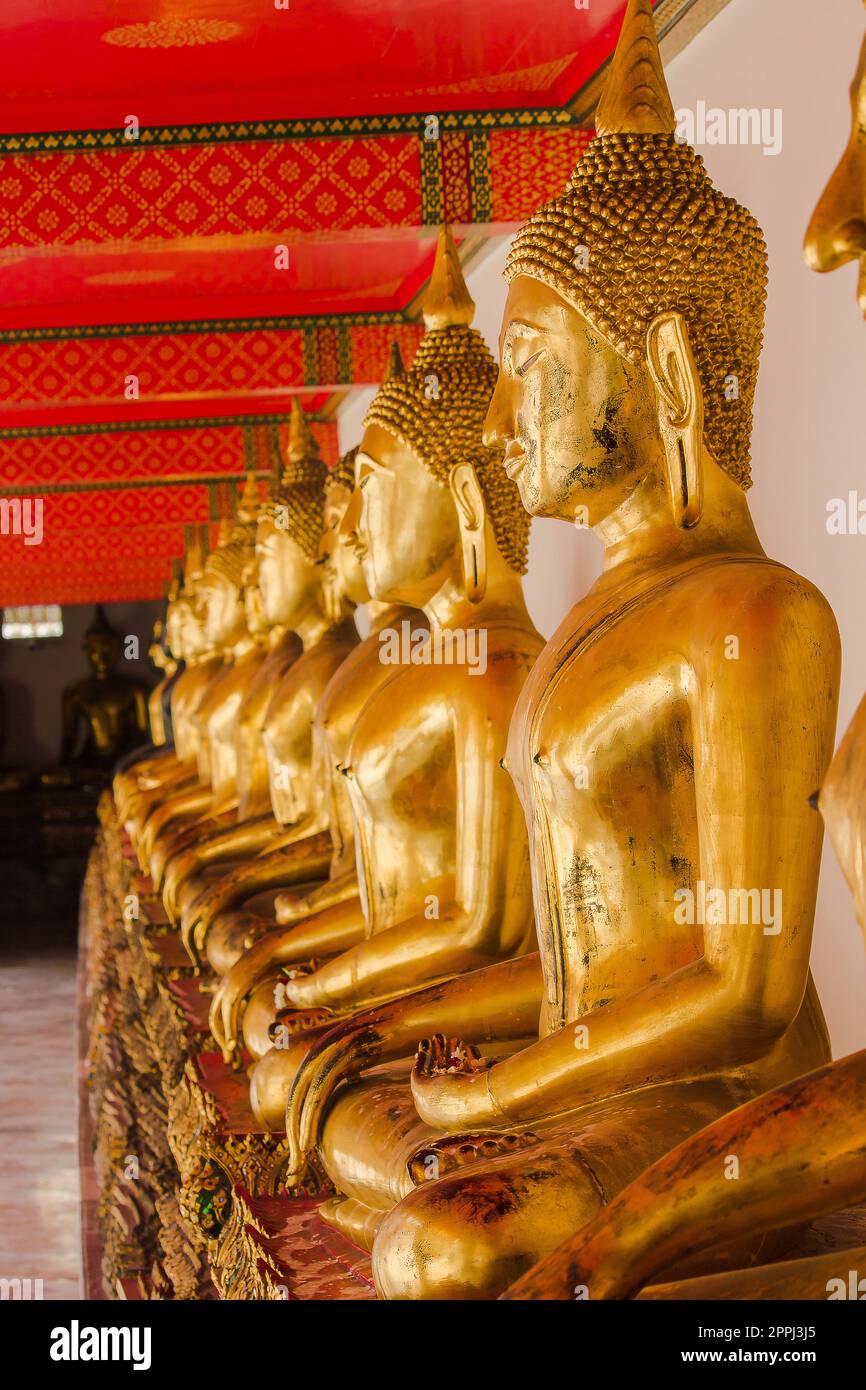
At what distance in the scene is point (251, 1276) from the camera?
247 centimetres

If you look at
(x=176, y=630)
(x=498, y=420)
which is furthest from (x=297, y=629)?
(x=176, y=630)

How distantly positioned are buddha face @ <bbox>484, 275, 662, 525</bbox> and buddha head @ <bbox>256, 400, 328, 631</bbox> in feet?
8.36

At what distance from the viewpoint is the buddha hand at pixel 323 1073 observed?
2.58 metres

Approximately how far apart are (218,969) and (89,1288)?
5.90 feet

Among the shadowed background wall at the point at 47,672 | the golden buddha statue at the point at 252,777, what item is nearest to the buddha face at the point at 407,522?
the golden buddha statue at the point at 252,777

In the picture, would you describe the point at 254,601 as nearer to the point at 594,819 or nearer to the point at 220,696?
the point at 220,696

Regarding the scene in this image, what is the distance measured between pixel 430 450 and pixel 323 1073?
114 cm

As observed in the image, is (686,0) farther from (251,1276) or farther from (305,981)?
(251,1276)

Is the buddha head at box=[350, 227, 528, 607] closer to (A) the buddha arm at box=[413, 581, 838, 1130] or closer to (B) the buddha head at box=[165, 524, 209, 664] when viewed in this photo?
(A) the buddha arm at box=[413, 581, 838, 1130]

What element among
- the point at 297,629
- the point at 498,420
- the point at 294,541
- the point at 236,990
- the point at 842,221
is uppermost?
the point at 294,541

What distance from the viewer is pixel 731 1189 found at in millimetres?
1595

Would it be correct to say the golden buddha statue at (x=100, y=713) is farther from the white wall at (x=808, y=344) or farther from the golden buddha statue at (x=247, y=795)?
the white wall at (x=808, y=344)

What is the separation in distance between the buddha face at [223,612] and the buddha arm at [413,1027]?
4.08m

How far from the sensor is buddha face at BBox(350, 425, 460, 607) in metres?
3.16
